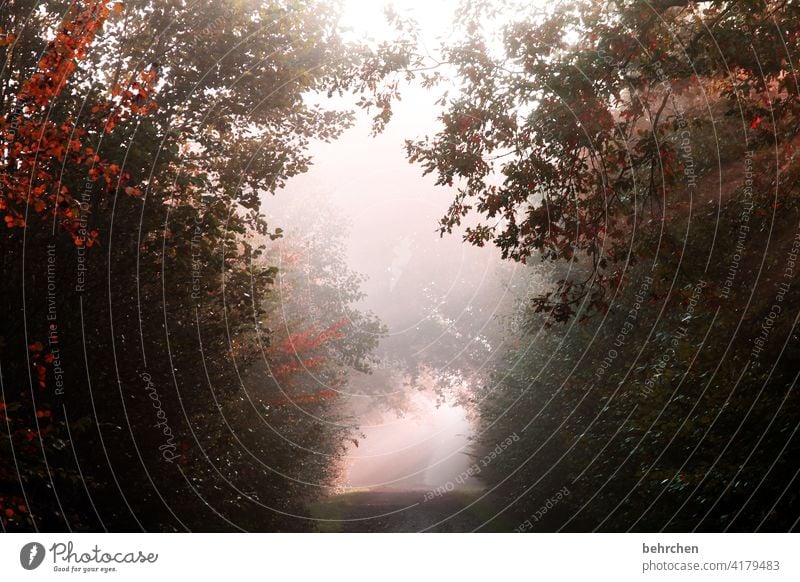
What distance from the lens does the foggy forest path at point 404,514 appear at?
968 inches

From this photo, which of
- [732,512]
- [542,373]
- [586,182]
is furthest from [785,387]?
[542,373]

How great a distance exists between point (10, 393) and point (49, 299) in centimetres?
126

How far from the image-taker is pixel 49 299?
28.3 feet

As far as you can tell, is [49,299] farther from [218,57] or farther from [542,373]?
[542,373]

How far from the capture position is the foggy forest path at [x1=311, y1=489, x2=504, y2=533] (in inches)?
968

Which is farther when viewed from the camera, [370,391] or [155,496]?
[370,391]
